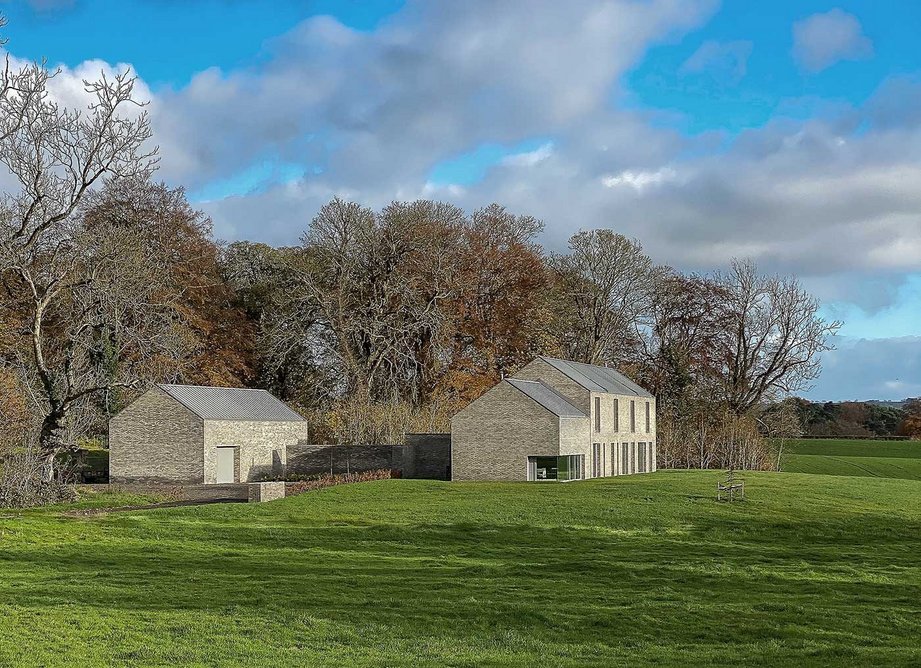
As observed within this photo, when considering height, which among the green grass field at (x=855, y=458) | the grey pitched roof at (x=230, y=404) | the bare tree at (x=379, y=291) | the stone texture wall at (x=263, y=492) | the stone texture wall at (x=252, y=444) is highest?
the bare tree at (x=379, y=291)

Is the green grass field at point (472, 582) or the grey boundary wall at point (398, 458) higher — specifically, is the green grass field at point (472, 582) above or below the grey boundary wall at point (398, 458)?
below

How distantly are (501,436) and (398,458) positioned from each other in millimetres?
7053

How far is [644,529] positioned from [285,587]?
15.6 m

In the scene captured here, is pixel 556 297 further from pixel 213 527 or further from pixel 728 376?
pixel 213 527

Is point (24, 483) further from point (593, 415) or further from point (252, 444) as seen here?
point (593, 415)

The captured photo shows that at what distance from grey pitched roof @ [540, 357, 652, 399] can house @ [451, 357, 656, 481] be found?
118 mm

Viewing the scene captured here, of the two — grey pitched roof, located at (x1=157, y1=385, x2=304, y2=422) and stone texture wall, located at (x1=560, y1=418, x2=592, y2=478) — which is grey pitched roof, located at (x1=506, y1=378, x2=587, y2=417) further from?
grey pitched roof, located at (x1=157, y1=385, x2=304, y2=422)

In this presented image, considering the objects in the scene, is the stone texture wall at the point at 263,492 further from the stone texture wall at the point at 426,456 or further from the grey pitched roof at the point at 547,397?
the grey pitched roof at the point at 547,397

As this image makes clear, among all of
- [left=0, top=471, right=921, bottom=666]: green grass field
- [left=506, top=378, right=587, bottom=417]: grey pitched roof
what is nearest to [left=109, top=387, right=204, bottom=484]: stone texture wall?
[left=0, top=471, right=921, bottom=666]: green grass field

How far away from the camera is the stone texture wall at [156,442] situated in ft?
171

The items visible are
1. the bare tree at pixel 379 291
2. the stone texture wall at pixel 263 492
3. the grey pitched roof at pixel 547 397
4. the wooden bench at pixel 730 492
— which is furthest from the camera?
the bare tree at pixel 379 291

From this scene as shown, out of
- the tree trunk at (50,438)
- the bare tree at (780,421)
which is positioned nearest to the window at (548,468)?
the tree trunk at (50,438)

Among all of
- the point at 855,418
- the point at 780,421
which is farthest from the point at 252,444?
the point at 855,418

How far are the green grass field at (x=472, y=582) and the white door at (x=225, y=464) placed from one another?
11923mm
